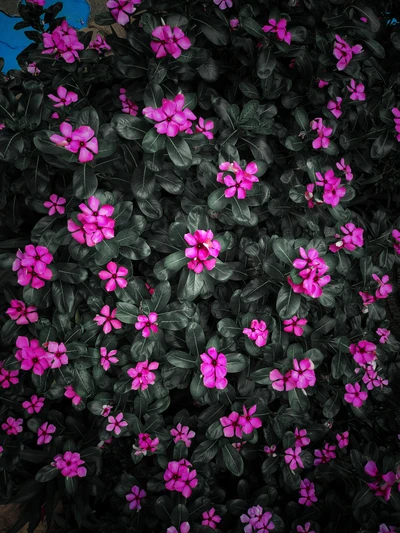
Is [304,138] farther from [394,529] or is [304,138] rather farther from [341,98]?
[394,529]

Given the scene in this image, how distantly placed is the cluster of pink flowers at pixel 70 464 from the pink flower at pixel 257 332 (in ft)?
2.72

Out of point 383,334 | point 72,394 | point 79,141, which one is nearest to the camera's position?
point 79,141

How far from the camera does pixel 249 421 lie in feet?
5.05

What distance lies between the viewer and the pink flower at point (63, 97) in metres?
1.51

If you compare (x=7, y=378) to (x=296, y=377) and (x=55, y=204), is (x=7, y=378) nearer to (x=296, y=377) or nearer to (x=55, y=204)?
(x=55, y=204)

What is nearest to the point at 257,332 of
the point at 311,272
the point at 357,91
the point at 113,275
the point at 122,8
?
the point at 311,272

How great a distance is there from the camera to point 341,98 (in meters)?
1.66

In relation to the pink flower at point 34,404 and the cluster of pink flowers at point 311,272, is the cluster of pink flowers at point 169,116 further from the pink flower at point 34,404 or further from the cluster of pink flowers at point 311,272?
the pink flower at point 34,404

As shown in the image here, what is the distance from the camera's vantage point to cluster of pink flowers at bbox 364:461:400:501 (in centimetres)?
152

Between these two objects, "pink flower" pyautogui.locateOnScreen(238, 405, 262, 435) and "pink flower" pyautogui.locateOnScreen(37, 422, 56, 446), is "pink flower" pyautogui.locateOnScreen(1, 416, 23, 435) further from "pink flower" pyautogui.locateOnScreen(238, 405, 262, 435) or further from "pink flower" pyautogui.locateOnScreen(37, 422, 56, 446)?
"pink flower" pyautogui.locateOnScreen(238, 405, 262, 435)

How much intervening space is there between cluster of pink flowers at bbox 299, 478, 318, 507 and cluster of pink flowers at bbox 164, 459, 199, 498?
471mm

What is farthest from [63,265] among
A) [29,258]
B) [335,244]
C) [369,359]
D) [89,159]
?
[369,359]

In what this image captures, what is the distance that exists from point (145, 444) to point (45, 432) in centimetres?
44

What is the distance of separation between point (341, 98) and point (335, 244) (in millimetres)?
582
